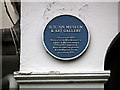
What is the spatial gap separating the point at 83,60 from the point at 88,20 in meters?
0.93

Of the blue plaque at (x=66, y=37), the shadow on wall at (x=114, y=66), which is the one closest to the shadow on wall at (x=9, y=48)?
the blue plaque at (x=66, y=37)

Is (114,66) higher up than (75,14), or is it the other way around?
(75,14)

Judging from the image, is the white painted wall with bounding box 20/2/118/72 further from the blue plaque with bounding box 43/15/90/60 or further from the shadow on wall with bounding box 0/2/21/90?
the shadow on wall with bounding box 0/2/21/90

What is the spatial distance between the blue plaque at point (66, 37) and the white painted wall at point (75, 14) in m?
0.11

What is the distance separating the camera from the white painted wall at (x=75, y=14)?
5438mm

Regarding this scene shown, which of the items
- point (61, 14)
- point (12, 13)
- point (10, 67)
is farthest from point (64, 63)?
point (12, 13)

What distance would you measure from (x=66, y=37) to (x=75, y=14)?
58 centimetres

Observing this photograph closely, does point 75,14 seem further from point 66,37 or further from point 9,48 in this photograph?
point 9,48

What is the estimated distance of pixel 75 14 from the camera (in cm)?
552

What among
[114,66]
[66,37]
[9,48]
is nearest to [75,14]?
[66,37]

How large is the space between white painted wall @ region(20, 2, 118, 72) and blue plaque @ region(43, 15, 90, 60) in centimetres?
11

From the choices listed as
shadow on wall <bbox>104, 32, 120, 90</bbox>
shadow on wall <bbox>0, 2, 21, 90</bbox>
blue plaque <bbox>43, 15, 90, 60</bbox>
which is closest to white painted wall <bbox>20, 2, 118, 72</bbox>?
blue plaque <bbox>43, 15, 90, 60</bbox>

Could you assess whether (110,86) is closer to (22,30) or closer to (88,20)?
(88,20)

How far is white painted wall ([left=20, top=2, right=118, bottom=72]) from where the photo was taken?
544 cm
